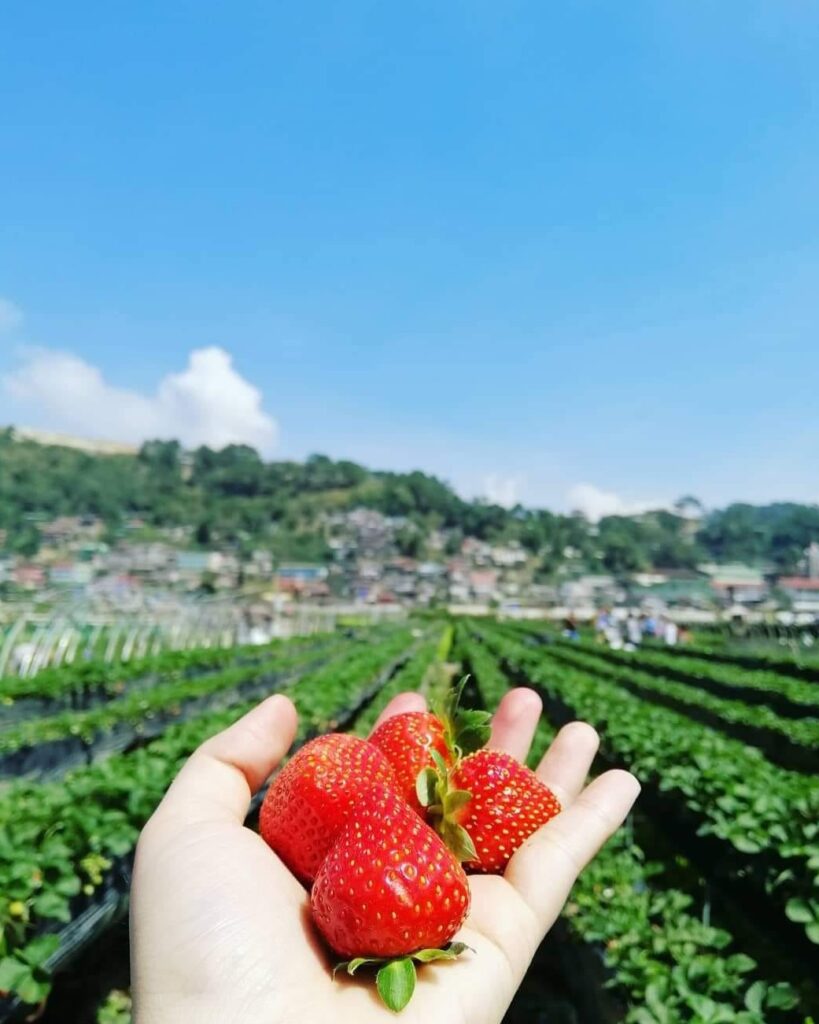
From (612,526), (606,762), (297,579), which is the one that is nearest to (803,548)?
(612,526)

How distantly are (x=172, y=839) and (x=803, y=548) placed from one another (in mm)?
162835

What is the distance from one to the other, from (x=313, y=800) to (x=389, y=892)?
44 centimetres

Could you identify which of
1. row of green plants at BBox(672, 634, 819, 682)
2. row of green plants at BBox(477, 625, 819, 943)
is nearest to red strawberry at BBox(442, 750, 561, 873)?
row of green plants at BBox(477, 625, 819, 943)

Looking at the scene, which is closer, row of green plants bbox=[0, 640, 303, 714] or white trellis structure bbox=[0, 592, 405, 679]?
row of green plants bbox=[0, 640, 303, 714]

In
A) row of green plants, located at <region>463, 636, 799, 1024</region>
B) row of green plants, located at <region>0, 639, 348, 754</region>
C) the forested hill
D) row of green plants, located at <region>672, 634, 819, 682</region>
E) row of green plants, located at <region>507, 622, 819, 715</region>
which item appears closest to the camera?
row of green plants, located at <region>463, 636, 799, 1024</region>

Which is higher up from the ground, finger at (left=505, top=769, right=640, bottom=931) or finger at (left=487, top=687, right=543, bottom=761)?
finger at (left=487, top=687, right=543, bottom=761)

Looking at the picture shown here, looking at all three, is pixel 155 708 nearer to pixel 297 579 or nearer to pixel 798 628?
pixel 798 628

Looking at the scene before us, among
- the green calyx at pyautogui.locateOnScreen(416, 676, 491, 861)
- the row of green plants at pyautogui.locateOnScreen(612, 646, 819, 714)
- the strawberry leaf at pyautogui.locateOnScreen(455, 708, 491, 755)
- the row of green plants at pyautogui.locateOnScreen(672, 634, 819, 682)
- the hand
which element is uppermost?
the strawberry leaf at pyautogui.locateOnScreen(455, 708, 491, 755)

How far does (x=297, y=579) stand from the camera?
108250 millimetres

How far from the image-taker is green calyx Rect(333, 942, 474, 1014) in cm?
147

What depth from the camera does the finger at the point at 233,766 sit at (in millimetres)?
1980

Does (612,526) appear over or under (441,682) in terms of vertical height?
over

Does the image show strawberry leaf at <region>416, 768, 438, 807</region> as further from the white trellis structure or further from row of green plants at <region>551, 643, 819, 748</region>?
the white trellis structure

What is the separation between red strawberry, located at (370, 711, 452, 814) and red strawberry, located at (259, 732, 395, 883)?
101 millimetres
